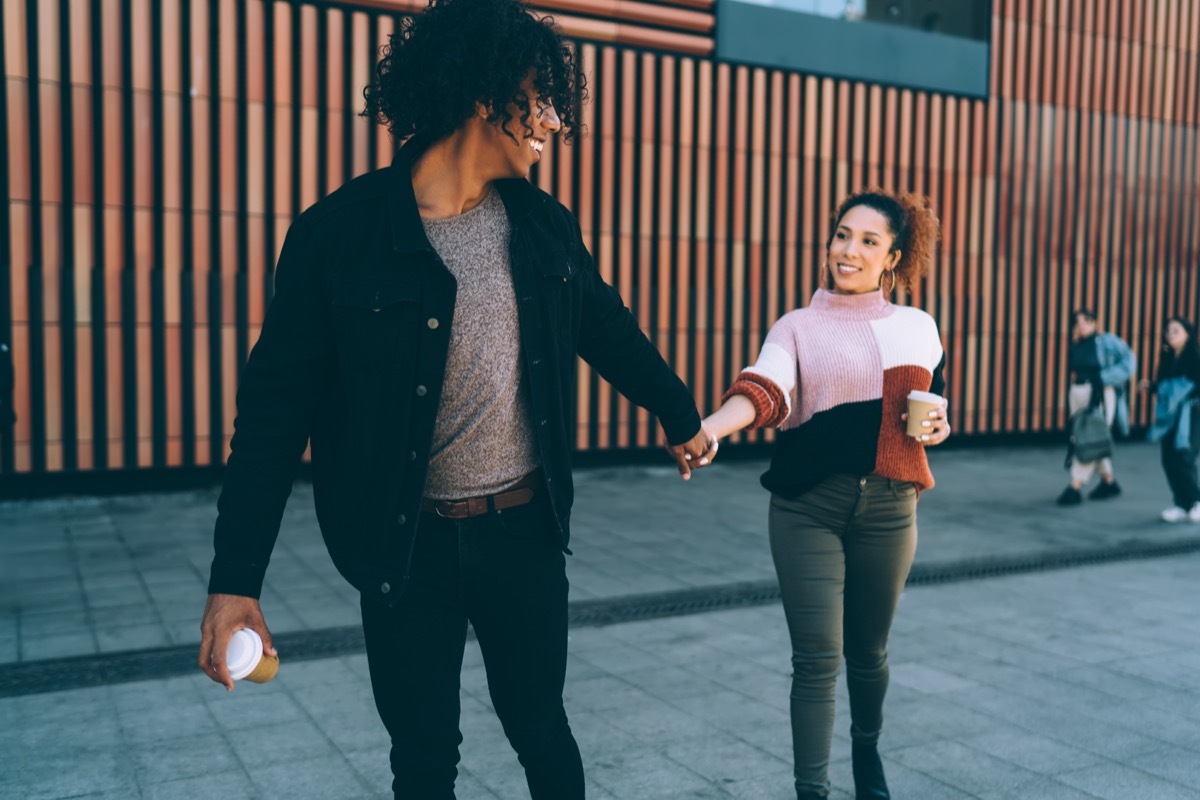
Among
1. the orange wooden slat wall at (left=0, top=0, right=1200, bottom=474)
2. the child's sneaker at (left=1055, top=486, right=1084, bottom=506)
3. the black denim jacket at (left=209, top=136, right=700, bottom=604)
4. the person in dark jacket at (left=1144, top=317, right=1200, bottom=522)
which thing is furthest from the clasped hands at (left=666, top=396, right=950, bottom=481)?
the orange wooden slat wall at (left=0, top=0, right=1200, bottom=474)

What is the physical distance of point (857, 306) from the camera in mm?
3203

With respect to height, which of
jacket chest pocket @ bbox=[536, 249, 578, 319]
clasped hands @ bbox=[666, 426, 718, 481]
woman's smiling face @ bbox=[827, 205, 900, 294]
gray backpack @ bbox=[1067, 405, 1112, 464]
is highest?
woman's smiling face @ bbox=[827, 205, 900, 294]

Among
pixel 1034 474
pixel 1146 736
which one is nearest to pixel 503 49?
pixel 1146 736

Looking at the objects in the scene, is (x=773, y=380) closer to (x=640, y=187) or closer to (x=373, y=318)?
(x=373, y=318)

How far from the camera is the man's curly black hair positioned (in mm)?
2080

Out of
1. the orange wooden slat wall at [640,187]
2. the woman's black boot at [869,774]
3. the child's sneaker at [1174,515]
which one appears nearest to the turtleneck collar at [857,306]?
the woman's black boot at [869,774]

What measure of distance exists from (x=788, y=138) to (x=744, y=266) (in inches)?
58.6

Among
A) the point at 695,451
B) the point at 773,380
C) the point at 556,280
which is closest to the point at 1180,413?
the point at 773,380

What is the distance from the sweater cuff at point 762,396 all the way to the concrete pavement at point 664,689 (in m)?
1.21

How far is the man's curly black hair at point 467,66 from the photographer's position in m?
2.08

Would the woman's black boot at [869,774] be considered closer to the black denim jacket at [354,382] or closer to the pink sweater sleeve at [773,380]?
the pink sweater sleeve at [773,380]

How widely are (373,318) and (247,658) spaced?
0.64 meters

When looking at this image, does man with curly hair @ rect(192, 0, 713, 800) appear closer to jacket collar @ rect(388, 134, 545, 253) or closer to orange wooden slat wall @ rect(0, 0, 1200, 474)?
jacket collar @ rect(388, 134, 545, 253)

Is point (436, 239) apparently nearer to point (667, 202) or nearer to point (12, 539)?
point (12, 539)
